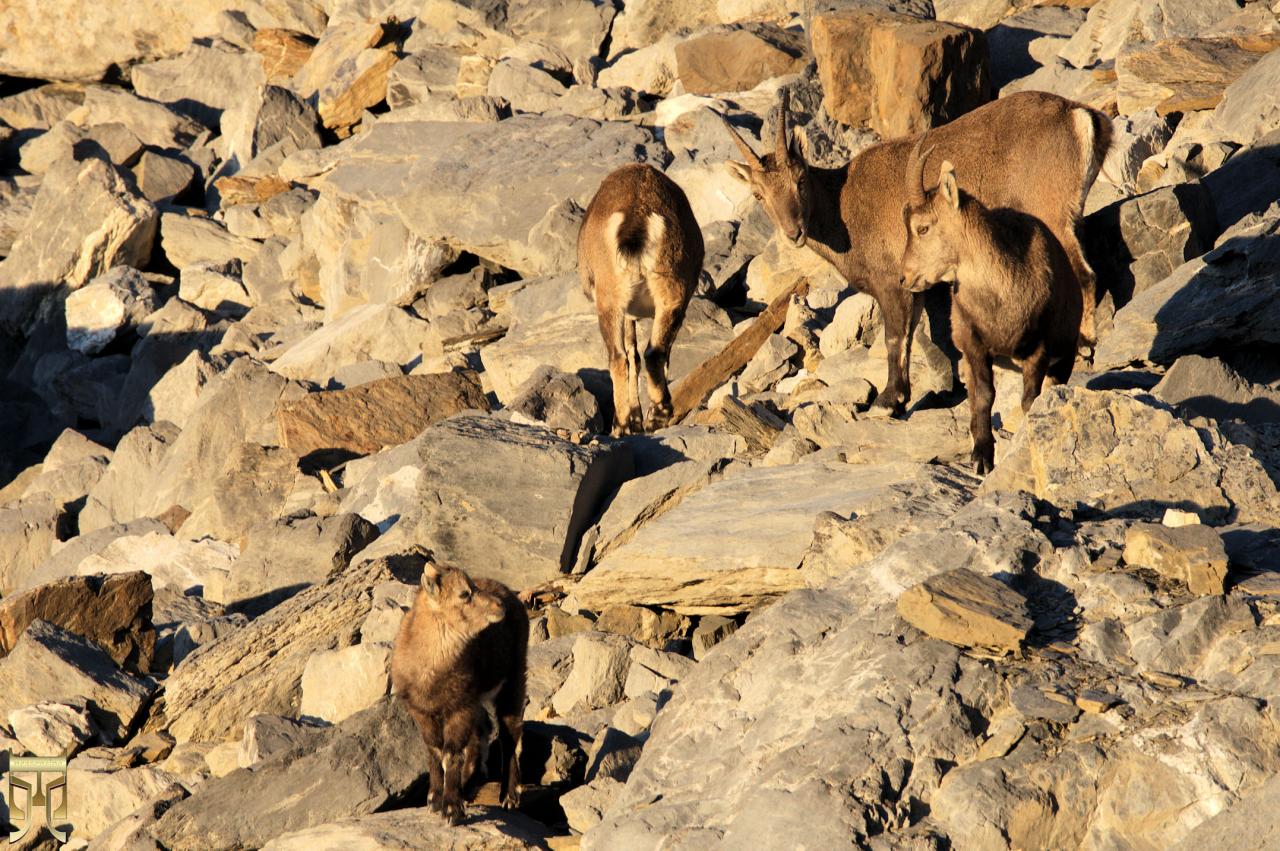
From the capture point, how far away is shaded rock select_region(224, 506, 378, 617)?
9578mm

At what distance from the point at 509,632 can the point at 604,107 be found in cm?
1219

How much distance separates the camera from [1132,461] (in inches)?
250

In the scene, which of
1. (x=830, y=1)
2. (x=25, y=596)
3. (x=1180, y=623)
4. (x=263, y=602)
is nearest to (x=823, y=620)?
(x=1180, y=623)

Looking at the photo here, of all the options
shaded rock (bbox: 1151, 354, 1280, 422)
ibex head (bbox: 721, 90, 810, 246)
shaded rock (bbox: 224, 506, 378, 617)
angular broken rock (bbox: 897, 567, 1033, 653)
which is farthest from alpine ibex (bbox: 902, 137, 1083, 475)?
shaded rock (bbox: 224, 506, 378, 617)

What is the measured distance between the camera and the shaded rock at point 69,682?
833 centimetres

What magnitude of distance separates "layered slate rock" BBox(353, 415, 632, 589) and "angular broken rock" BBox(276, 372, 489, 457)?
9.07ft

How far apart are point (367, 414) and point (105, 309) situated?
761 centimetres

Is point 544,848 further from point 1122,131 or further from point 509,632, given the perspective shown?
point 1122,131

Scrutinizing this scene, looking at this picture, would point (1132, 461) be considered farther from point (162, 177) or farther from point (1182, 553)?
point (162, 177)

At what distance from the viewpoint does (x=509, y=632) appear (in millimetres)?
6020

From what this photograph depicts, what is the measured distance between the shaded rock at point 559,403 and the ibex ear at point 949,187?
3.56 metres

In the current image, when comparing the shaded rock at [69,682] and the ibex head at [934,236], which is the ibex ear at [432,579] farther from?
the ibex head at [934,236]

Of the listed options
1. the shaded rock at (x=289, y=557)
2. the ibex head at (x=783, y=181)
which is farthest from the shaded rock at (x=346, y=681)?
the ibex head at (x=783, y=181)

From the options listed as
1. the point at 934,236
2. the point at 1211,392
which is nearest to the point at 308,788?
the point at 934,236
